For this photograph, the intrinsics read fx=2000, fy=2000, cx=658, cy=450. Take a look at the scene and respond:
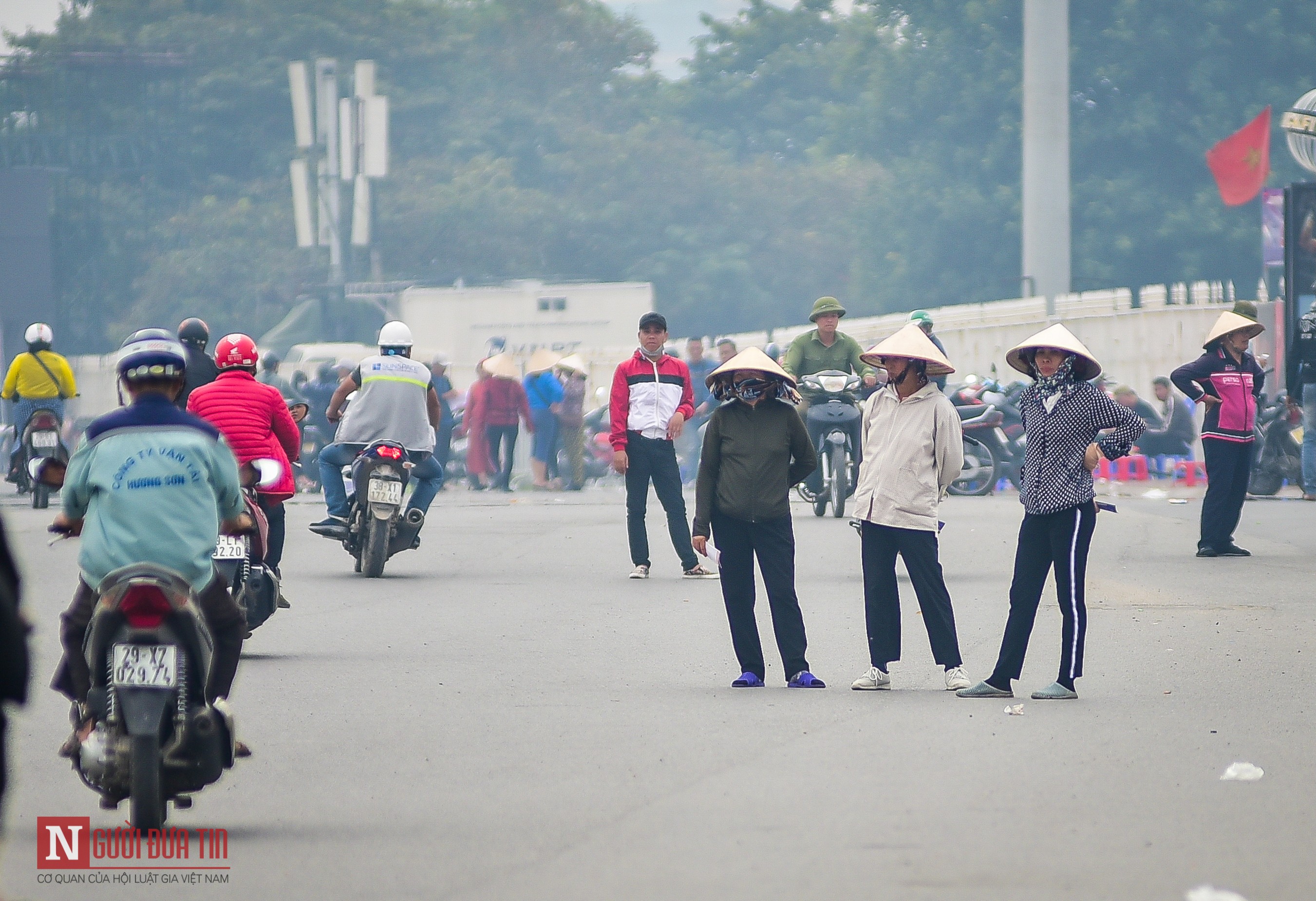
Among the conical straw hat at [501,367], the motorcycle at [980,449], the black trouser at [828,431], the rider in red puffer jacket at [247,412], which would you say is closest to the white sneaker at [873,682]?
the rider in red puffer jacket at [247,412]

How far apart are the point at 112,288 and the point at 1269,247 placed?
44399mm

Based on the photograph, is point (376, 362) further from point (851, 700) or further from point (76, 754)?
point (76, 754)

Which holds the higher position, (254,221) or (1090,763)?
(254,221)

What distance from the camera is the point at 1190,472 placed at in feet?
80.3

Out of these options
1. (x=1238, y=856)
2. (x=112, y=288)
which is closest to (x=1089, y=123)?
(x=112, y=288)

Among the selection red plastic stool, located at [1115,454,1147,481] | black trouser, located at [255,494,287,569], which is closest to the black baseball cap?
black trouser, located at [255,494,287,569]

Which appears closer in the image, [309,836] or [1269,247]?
[309,836]

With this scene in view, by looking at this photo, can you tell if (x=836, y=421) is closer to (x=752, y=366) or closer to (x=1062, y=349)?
(x=752, y=366)

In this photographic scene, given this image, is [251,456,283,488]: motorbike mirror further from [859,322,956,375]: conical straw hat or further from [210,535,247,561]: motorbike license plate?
[859,322,956,375]: conical straw hat

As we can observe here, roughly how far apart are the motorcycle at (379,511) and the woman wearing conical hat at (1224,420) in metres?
5.67

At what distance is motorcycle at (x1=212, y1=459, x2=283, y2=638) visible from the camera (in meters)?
9.27

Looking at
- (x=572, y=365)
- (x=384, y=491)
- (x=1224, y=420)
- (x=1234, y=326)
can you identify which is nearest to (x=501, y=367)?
(x=572, y=365)

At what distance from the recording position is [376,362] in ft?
46.4

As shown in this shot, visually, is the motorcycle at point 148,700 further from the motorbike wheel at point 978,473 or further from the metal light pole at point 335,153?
the metal light pole at point 335,153
